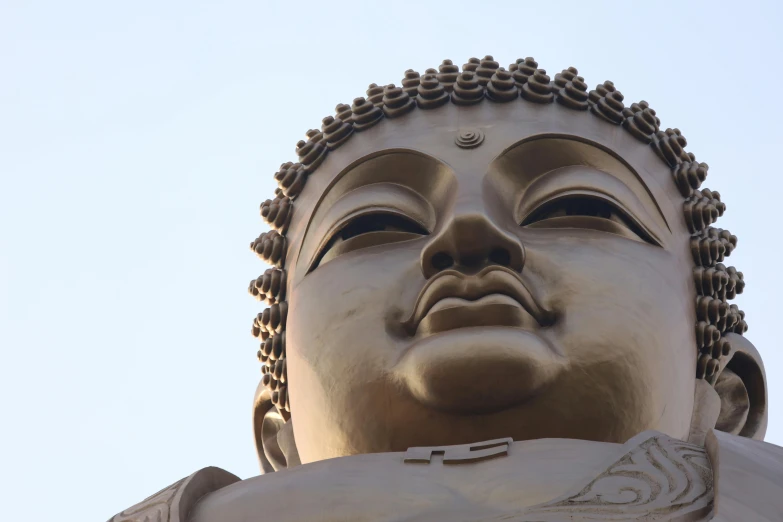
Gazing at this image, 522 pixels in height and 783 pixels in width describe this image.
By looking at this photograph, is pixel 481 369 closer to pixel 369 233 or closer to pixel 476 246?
pixel 476 246

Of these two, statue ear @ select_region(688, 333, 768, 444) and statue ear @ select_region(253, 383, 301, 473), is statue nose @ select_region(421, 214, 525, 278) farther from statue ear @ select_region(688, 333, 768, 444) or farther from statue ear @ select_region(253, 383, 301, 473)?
statue ear @ select_region(253, 383, 301, 473)

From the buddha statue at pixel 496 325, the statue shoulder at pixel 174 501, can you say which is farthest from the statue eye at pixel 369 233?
the statue shoulder at pixel 174 501

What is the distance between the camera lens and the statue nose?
265 inches

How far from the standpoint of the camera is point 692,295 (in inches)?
293

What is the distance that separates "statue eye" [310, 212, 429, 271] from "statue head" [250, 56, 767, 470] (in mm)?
10

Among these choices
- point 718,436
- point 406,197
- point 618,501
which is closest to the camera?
point 618,501

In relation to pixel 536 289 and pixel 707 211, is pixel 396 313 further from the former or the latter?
pixel 707 211

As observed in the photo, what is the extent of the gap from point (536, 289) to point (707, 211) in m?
1.38

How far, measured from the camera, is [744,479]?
5.22m

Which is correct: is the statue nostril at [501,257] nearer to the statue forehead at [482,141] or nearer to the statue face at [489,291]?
the statue face at [489,291]

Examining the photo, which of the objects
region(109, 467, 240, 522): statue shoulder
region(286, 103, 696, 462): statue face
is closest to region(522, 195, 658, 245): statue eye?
region(286, 103, 696, 462): statue face

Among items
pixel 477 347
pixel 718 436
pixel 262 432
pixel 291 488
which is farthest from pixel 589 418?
pixel 262 432

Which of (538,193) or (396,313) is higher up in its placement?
(538,193)

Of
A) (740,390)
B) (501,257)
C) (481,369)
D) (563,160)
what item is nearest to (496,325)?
(481,369)
